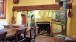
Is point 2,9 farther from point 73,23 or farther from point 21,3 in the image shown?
point 73,23

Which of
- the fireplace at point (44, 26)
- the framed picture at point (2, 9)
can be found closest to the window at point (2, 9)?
the framed picture at point (2, 9)

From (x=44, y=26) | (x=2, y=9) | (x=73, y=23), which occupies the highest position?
(x=2, y=9)

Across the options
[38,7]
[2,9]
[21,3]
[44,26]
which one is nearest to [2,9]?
[2,9]

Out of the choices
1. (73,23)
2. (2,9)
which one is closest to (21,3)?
(2,9)

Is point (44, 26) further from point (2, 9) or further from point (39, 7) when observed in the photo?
point (39, 7)

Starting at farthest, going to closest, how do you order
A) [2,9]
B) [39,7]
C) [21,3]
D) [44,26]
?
[44,26]
[2,9]
[21,3]
[39,7]

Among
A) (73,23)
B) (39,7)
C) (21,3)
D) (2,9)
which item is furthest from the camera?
(2,9)

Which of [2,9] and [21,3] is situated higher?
[21,3]

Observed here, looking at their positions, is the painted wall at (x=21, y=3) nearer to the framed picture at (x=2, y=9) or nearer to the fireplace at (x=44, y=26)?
the framed picture at (x=2, y=9)

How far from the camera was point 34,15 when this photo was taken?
12328mm

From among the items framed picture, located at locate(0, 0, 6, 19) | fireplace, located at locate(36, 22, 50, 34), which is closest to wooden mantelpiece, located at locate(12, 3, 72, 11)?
framed picture, located at locate(0, 0, 6, 19)

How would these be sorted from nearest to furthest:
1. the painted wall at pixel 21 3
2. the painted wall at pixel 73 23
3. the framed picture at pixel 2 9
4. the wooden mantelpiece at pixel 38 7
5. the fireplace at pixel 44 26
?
the painted wall at pixel 73 23, the wooden mantelpiece at pixel 38 7, the painted wall at pixel 21 3, the framed picture at pixel 2 9, the fireplace at pixel 44 26

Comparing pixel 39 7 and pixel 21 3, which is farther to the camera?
pixel 21 3

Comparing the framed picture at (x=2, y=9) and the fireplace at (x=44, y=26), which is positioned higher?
the framed picture at (x=2, y=9)
